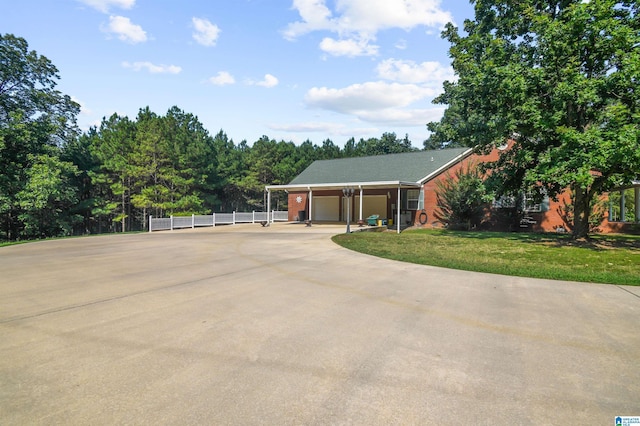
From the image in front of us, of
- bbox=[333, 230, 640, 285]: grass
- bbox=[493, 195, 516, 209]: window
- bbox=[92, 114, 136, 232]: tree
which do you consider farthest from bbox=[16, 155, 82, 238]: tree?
bbox=[493, 195, 516, 209]: window

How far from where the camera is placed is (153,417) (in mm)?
2766

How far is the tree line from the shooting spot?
86.0ft

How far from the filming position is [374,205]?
29.8m

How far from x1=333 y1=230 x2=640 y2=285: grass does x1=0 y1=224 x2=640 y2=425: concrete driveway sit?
1.52 m

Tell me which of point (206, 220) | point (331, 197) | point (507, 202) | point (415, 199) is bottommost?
point (206, 220)

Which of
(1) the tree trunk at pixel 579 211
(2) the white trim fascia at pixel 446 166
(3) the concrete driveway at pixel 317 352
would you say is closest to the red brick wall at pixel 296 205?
(2) the white trim fascia at pixel 446 166

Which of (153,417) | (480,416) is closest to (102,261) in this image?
(153,417)

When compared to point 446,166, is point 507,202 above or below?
below

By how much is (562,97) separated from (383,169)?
15.4 meters

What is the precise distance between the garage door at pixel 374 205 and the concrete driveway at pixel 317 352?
21.0 metres

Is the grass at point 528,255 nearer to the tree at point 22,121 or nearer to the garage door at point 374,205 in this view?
the garage door at point 374,205

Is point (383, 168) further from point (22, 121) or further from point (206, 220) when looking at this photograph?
point (22, 121)
